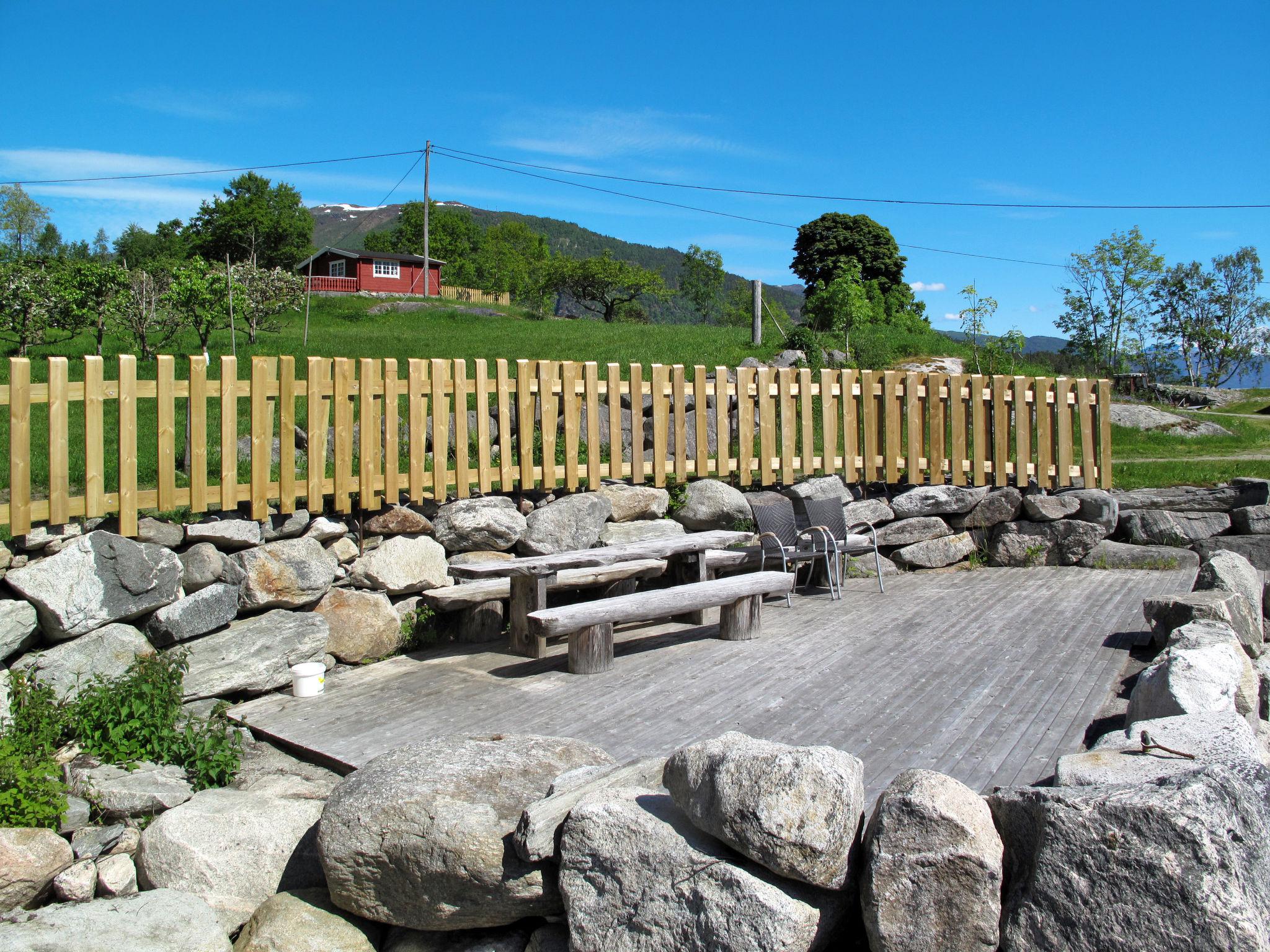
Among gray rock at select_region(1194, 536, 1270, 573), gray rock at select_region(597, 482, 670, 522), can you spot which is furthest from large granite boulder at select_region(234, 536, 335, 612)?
gray rock at select_region(1194, 536, 1270, 573)

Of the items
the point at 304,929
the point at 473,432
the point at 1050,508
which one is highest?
the point at 473,432

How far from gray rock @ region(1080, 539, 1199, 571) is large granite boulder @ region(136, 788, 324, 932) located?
8.20 m

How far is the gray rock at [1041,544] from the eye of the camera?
32.4 feet

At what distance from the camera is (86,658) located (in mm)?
5645

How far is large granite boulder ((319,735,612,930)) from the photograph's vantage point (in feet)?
12.0

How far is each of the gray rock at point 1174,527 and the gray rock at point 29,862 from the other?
9663 mm

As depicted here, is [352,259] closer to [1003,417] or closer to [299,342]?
[299,342]

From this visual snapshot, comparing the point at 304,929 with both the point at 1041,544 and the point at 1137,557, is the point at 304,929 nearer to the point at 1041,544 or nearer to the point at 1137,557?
the point at 1041,544

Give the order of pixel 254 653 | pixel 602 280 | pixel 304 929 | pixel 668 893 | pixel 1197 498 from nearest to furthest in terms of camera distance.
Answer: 1. pixel 668 893
2. pixel 304 929
3. pixel 254 653
4. pixel 1197 498
5. pixel 602 280

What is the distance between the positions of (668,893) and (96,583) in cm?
417

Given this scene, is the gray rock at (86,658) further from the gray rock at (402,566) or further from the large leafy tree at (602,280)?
the large leafy tree at (602,280)

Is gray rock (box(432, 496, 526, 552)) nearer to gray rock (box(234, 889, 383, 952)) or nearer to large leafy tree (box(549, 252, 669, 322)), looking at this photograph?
gray rock (box(234, 889, 383, 952))

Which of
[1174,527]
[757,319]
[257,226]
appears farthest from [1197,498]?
[257,226]

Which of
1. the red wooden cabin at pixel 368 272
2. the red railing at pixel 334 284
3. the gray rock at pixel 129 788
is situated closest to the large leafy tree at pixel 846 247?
the red wooden cabin at pixel 368 272
